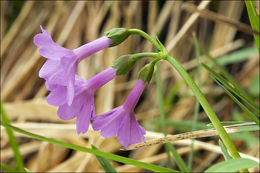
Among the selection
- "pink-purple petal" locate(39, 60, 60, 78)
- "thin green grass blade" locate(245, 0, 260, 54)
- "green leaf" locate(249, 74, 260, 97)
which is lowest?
"green leaf" locate(249, 74, 260, 97)

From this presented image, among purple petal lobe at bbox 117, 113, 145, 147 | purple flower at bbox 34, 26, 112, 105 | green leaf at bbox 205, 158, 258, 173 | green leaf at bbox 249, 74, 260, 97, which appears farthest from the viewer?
green leaf at bbox 249, 74, 260, 97

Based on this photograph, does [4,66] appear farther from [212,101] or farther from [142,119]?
[212,101]

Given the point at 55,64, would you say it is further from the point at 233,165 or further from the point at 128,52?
the point at 128,52

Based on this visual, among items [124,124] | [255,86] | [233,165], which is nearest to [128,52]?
[255,86]

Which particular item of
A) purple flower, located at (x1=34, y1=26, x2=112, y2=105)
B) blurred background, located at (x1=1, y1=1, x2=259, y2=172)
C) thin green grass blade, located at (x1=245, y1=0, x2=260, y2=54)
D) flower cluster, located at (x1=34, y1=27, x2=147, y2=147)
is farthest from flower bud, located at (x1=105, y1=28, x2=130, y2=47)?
blurred background, located at (x1=1, y1=1, x2=259, y2=172)

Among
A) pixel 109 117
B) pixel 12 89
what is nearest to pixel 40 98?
pixel 12 89

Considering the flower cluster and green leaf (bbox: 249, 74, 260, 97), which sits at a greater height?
the flower cluster

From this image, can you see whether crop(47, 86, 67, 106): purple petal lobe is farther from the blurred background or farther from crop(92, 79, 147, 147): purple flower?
the blurred background

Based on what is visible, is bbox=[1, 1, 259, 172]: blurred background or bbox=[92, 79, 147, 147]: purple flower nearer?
bbox=[92, 79, 147, 147]: purple flower
